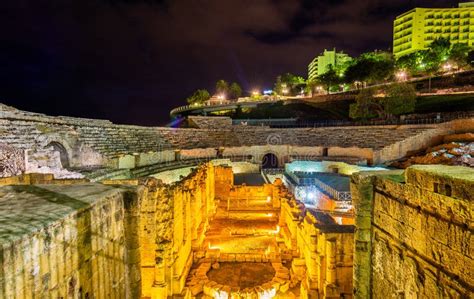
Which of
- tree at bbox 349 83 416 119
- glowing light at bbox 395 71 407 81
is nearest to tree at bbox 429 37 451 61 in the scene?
glowing light at bbox 395 71 407 81

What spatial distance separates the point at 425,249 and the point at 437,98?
144 feet

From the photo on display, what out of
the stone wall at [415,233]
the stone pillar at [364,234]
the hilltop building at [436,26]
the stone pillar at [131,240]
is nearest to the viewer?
the stone pillar at [131,240]

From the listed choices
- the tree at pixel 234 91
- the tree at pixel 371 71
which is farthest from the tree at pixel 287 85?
the tree at pixel 371 71

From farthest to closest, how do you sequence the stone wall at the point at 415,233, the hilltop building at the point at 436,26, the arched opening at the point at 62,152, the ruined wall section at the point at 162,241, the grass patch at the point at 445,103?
1. the hilltop building at the point at 436,26
2. the grass patch at the point at 445,103
3. the arched opening at the point at 62,152
4. the ruined wall section at the point at 162,241
5. the stone wall at the point at 415,233

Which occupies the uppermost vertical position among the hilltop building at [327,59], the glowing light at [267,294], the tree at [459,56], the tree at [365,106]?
the hilltop building at [327,59]

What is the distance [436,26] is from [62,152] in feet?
293

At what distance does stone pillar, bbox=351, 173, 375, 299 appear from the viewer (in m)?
5.04

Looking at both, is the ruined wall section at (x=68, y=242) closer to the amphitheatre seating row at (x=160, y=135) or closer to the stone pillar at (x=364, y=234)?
the stone pillar at (x=364, y=234)

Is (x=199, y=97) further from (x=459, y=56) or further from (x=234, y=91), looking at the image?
(x=459, y=56)

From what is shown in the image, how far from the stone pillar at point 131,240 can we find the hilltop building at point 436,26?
87.2m

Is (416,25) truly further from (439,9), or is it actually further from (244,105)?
(244,105)

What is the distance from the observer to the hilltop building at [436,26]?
230ft

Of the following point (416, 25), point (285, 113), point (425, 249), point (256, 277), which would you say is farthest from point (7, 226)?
point (416, 25)

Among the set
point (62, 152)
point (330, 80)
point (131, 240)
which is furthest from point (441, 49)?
point (131, 240)
